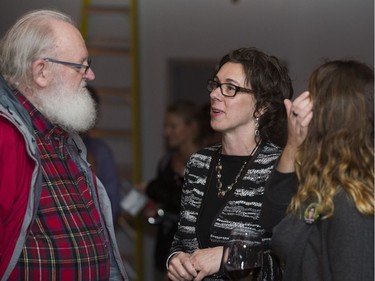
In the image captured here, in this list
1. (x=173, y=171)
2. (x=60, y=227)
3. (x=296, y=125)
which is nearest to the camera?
(x=296, y=125)

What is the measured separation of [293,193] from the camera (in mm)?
2463

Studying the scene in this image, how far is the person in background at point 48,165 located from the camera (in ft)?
8.28

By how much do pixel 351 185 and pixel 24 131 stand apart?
108 centimetres

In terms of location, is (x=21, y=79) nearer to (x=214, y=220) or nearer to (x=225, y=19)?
(x=214, y=220)

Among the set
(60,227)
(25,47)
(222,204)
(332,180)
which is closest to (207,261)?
(222,204)

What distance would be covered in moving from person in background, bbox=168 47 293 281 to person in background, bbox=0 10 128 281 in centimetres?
31

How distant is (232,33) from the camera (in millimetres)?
6352

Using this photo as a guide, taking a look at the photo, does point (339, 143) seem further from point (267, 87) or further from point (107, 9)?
point (107, 9)

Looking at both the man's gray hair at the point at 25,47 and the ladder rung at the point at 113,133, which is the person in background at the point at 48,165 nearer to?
the man's gray hair at the point at 25,47

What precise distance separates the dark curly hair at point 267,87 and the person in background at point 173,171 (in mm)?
1795

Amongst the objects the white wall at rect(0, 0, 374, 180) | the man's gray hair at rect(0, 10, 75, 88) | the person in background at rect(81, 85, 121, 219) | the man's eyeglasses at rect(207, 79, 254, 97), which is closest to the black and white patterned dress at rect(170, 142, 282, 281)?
the man's eyeglasses at rect(207, 79, 254, 97)

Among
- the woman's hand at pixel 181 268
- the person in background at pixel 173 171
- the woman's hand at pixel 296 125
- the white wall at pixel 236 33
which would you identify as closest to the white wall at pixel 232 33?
the white wall at pixel 236 33

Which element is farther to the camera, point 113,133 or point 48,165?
point 113,133

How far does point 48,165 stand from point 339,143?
1027mm
